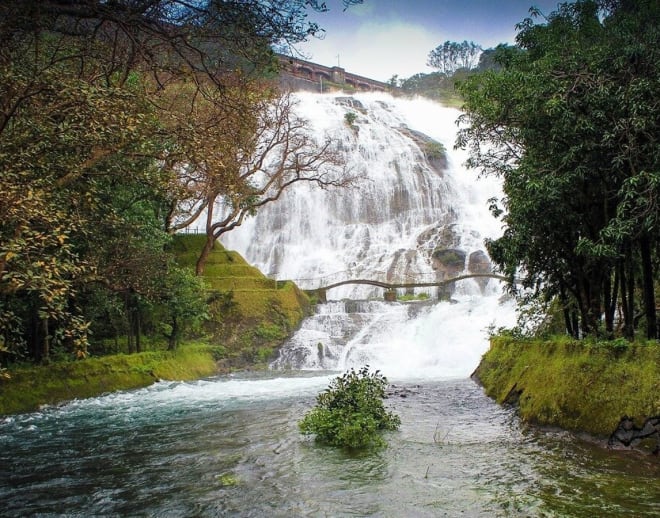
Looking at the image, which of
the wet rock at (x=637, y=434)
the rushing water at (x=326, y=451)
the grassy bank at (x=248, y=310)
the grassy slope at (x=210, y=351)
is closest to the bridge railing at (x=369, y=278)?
the grassy slope at (x=210, y=351)

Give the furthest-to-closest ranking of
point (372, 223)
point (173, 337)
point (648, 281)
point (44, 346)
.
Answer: point (372, 223) → point (173, 337) → point (44, 346) → point (648, 281)

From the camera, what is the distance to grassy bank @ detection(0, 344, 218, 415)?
13547 mm

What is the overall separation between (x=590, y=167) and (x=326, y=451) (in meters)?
6.31

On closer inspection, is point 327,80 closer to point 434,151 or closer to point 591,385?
point 434,151

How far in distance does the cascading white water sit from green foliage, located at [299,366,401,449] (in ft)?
29.7

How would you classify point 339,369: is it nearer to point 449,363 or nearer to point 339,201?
point 449,363

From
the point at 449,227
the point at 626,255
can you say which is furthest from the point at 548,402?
the point at 449,227

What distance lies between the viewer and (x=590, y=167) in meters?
9.97

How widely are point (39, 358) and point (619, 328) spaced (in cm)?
1377

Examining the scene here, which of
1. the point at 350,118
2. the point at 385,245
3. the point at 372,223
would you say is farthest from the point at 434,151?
the point at 385,245

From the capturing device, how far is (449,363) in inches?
859

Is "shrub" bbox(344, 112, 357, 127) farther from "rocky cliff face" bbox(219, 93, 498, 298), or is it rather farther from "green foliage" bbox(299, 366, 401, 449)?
"green foliage" bbox(299, 366, 401, 449)

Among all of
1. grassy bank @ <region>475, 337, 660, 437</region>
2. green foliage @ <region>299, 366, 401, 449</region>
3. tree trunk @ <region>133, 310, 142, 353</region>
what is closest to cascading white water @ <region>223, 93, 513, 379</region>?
tree trunk @ <region>133, 310, 142, 353</region>

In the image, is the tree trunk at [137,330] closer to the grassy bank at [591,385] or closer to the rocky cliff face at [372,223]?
the grassy bank at [591,385]
